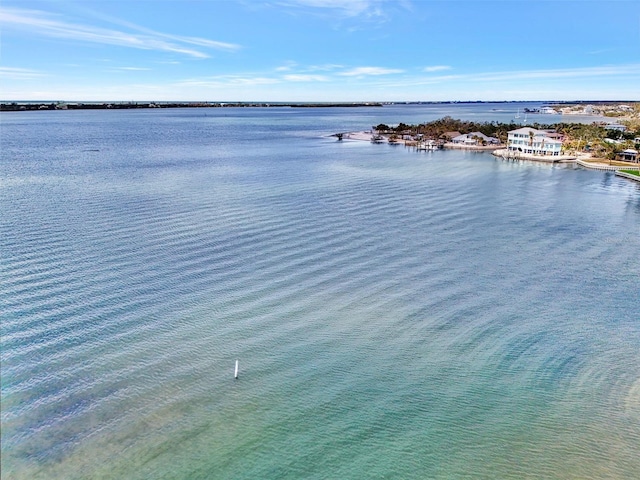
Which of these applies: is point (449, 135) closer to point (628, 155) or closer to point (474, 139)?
point (474, 139)

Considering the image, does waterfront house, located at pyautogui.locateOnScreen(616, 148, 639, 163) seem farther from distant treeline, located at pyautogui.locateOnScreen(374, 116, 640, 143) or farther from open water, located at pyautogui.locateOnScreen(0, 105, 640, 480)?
open water, located at pyautogui.locateOnScreen(0, 105, 640, 480)

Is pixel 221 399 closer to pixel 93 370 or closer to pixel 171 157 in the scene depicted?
pixel 93 370

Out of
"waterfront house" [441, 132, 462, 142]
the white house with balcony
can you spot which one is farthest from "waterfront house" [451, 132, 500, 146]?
the white house with balcony

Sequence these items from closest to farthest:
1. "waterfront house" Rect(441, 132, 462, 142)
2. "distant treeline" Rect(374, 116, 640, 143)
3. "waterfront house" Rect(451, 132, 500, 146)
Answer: "distant treeline" Rect(374, 116, 640, 143) < "waterfront house" Rect(451, 132, 500, 146) < "waterfront house" Rect(441, 132, 462, 142)

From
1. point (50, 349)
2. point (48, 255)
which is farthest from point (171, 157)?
point (50, 349)

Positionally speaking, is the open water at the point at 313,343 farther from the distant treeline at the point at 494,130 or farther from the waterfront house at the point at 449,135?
the waterfront house at the point at 449,135

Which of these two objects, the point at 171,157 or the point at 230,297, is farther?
the point at 171,157

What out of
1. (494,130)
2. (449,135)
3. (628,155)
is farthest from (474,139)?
(628,155)
